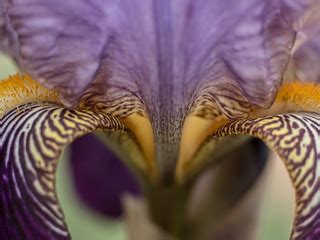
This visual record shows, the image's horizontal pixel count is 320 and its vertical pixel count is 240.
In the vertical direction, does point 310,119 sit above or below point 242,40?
below

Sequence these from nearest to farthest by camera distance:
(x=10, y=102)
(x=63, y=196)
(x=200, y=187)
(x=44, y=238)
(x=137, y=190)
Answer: (x=44, y=238) → (x=10, y=102) → (x=200, y=187) → (x=137, y=190) → (x=63, y=196)

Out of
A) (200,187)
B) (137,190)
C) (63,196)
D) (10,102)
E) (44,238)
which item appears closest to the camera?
(44,238)

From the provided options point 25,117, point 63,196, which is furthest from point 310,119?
point 63,196

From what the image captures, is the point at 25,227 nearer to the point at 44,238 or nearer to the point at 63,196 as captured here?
the point at 44,238

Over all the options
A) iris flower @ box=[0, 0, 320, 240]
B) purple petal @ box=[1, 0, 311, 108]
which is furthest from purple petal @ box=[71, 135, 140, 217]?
purple petal @ box=[1, 0, 311, 108]

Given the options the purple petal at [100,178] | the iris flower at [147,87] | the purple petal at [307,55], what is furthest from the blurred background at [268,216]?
the iris flower at [147,87]

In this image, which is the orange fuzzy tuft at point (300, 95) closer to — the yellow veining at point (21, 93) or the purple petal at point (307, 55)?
the purple petal at point (307, 55)
